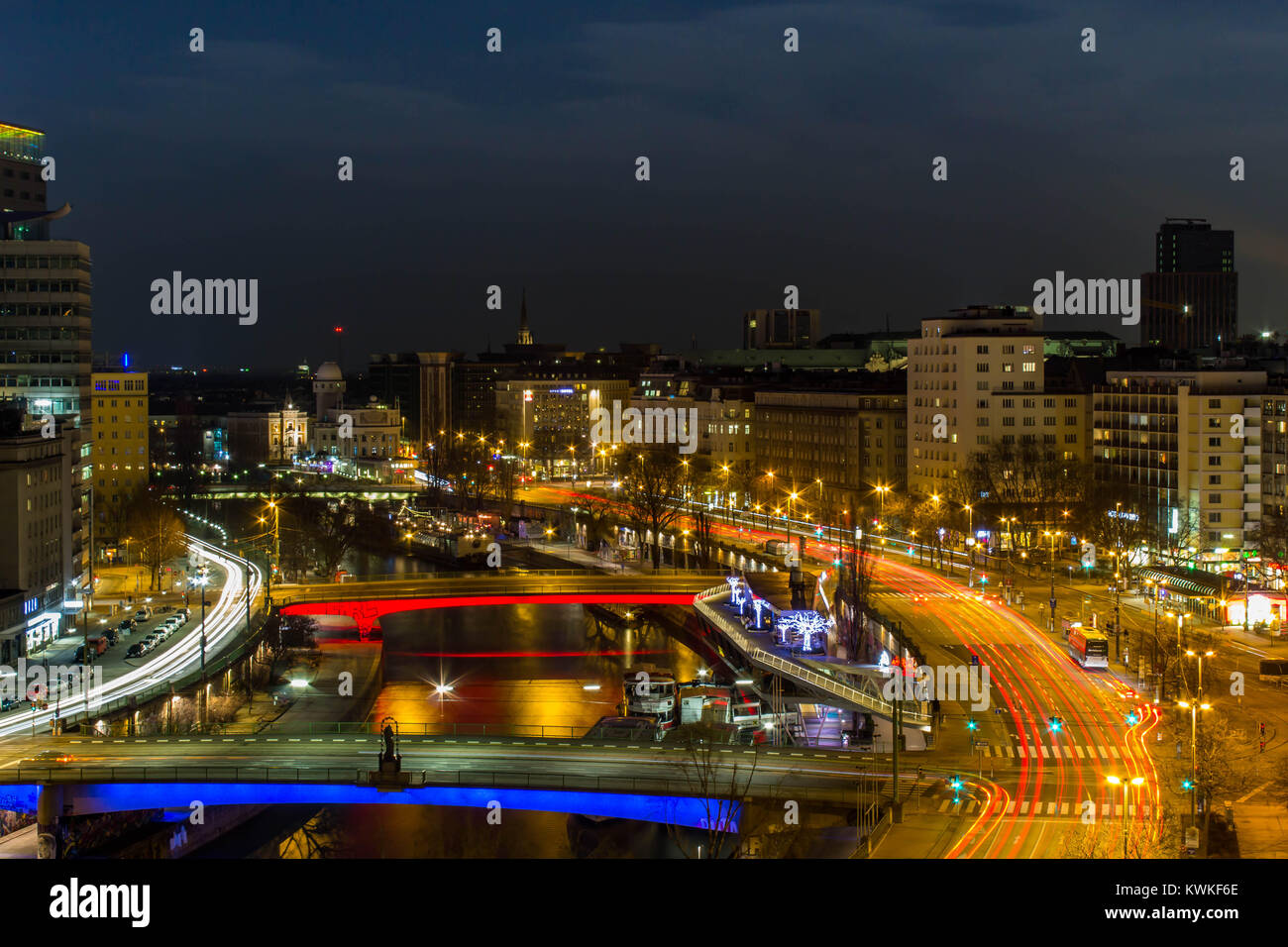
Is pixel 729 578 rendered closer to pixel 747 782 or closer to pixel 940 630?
pixel 940 630

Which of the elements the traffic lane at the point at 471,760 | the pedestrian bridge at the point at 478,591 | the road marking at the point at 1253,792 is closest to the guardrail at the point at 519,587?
the pedestrian bridge at the point at 478,591

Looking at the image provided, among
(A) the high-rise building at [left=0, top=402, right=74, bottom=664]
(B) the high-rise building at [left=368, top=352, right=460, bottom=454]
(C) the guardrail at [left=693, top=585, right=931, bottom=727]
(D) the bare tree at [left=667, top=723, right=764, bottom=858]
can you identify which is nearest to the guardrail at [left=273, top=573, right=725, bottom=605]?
(C) the guardrail at [left=693, top=585, right=931, bottom=727]

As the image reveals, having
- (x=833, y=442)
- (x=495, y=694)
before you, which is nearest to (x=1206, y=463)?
(x=833, y=442)

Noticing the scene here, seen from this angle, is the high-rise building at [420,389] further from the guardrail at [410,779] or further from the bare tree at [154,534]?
the guardrail at [410,779]

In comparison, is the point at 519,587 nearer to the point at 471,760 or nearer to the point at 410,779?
the point at 471,760

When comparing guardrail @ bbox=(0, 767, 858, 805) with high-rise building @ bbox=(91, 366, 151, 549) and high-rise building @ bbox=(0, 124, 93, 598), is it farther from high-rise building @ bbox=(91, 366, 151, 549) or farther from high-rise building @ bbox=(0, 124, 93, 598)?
high-rise building @ bbox=(91, 366, 151, 549)
